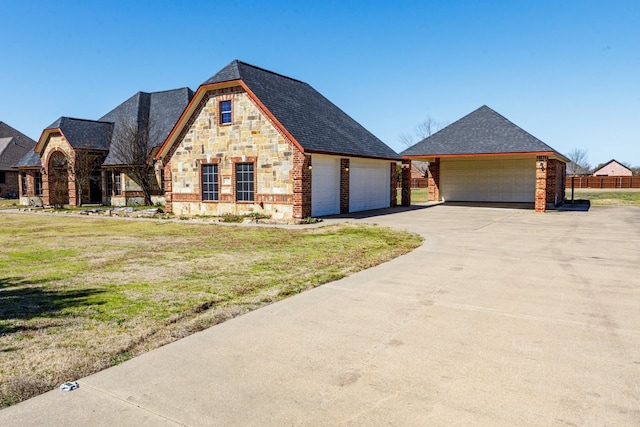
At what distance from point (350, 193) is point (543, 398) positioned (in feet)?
63.2

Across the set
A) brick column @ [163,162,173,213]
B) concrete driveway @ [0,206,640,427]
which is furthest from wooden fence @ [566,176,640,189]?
concrete driveway @ [0,206,640,427]

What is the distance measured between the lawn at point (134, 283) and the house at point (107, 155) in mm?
Result: 14159

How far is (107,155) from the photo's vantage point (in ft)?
103

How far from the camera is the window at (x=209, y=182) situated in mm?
21470

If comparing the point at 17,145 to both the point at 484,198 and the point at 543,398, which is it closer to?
the point at 484,198

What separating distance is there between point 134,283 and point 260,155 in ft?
41.0

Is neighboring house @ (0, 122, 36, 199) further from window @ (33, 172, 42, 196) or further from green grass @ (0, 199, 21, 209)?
window @ (33, 172, 42, 196)

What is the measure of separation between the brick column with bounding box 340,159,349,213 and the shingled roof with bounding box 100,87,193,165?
550 inches

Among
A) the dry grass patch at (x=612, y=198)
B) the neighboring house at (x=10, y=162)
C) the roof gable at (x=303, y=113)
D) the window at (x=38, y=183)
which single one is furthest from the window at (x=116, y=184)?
the dry grass patch at (x=612, y=198)

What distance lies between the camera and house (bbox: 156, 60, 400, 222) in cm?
1902

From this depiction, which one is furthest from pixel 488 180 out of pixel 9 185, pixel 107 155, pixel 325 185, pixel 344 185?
pixel 9 185

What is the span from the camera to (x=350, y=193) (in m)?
22.8

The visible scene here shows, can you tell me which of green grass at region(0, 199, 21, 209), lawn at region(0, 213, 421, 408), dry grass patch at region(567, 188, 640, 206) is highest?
dry grass patch at region(567, 188, 640, 206)

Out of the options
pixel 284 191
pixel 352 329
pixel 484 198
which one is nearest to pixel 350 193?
pixel 284 191
